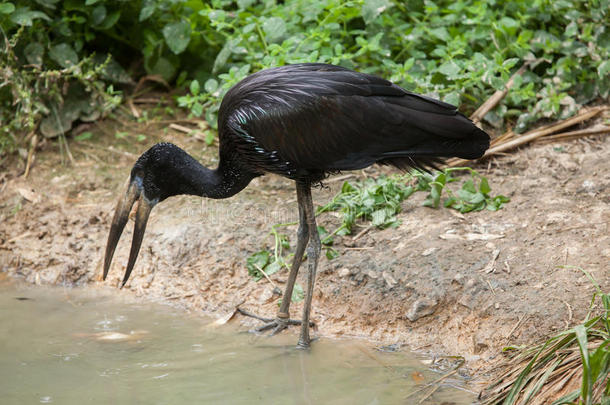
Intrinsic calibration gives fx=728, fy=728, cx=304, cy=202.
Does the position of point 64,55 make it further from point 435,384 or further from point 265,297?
point 435,384

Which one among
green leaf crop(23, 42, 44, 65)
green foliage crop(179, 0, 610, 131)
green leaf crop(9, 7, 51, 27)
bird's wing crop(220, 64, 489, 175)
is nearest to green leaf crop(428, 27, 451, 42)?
green foliage crop(179, 0, 610, 131)

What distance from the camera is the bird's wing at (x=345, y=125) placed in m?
4.32

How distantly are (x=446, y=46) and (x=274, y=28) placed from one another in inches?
59.6

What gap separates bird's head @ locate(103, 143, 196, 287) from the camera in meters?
4.65

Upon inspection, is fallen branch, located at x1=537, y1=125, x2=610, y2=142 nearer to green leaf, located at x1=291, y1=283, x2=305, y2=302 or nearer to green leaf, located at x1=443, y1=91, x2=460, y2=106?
green leaf, located at x1=443, y1=91, x2=460, y2=106

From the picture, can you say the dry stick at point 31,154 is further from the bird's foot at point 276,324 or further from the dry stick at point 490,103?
the dry stick at point 490,103

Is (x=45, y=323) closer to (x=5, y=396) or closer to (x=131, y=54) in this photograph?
(x=5, y=396)

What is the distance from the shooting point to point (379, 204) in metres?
5.29

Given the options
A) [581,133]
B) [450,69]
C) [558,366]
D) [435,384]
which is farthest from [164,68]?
[558,366]

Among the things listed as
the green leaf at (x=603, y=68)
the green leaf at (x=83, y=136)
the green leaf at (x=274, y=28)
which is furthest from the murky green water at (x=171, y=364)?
the green leaf at (x=603, y=68)

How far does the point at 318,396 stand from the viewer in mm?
3877

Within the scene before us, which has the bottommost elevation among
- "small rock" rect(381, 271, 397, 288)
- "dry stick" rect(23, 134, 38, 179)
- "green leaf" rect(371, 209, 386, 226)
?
"small rock" rect(381, 271, 397, 288)

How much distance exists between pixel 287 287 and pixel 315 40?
241cm

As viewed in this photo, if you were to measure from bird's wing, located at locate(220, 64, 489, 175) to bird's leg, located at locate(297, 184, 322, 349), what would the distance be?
1.03 ft
